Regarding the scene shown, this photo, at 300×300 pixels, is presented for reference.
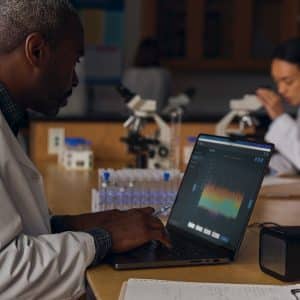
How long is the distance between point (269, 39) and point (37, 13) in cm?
493

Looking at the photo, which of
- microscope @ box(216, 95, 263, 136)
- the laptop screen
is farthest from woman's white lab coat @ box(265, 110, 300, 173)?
the laptop screen

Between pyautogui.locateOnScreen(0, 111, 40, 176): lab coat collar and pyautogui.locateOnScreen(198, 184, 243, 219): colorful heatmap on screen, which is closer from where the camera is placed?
pyautogui.locateOnScreen(0, 111, 40, 176): lab coat collar

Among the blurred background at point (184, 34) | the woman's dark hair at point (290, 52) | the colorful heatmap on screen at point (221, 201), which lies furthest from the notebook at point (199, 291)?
the blurred background at point (184, 34)

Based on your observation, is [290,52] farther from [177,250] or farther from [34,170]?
[34,170]

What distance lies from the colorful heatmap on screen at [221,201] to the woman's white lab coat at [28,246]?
355 millimetres

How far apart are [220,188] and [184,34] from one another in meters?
4.52

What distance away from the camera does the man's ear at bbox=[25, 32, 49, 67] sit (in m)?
1.40

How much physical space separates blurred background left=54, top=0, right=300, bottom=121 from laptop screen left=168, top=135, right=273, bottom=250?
4.12 metres

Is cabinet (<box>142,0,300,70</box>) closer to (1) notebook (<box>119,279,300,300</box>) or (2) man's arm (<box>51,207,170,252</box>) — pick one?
(2) man's arm (<box>51,207,170,252</box>)

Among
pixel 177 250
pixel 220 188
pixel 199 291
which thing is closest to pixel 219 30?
pixel 220 188

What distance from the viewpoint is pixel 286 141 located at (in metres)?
3.26

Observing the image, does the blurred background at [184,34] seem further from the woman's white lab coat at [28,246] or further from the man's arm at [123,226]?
the woman's white lab coat at [28,246]

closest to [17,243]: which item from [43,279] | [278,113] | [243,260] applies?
[43,279]

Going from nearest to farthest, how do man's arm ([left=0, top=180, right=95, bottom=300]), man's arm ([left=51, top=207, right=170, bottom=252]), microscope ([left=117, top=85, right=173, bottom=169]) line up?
man's arm ([left=0, top=180, right=95, bottom=300]), man's arm ([left=51, top=207, right=170, bottom=252]), microscope ([left=117, top=85, right=173, bottom=169])
